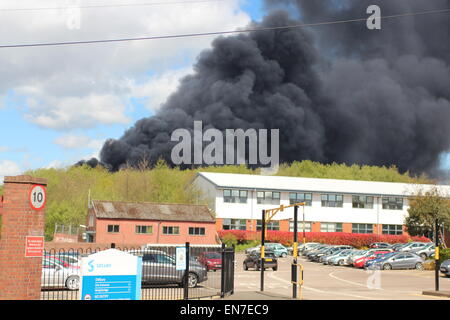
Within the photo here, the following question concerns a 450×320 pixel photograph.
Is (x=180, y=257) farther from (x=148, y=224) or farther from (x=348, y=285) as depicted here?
(x=148, y=224)

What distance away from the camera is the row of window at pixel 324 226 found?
73.8 m

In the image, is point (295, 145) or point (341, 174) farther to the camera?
point (295, 145)

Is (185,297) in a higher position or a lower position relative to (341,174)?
lower

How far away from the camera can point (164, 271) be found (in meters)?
23.7

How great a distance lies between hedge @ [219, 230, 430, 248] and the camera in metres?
69.8

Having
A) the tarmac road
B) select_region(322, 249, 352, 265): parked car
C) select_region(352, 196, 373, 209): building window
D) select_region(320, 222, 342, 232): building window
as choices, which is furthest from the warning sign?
select_region(352, 196, 373, 209): building window

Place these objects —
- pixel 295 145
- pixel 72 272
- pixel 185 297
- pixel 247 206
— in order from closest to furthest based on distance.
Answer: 1. pixel 185 297
2. pixel 72 272
3. pixel 247 206
4. pixel 295 145

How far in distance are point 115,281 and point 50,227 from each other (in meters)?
55.8

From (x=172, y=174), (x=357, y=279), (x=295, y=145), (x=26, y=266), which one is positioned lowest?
(x=357, y=279)

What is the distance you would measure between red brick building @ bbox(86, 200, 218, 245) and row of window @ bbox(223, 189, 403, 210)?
39.8 feet

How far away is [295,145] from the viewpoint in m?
142

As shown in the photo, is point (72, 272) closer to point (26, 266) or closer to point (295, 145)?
point (26, 266)

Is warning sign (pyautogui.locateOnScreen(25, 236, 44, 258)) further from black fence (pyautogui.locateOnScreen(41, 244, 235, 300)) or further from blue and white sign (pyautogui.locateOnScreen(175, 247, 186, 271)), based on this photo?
black fence (pyautogui.locateOnScreen(41, 244, 235, 300))

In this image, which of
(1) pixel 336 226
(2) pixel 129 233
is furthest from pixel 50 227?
(1) pixel 336 226
